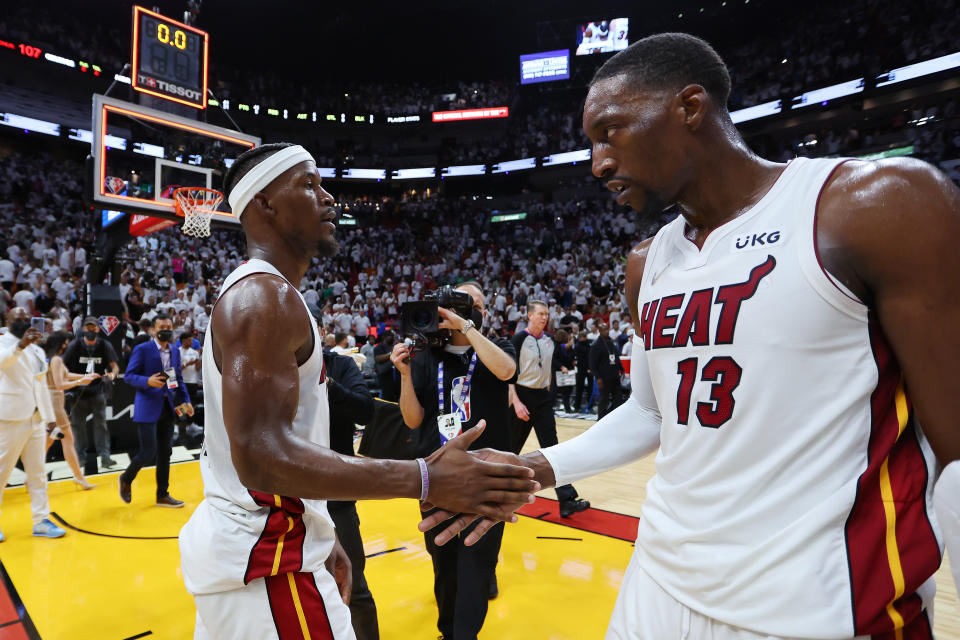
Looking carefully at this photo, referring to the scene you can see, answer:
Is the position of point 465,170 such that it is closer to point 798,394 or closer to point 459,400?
point 459,400

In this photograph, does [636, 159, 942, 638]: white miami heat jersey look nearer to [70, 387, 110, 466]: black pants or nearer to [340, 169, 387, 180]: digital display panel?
[70, 387, 110, 466]: black pants

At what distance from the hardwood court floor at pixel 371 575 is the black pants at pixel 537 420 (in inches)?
29.4

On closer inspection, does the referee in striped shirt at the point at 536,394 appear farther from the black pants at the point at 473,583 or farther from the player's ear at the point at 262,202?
the player's ear at the point at 262,202

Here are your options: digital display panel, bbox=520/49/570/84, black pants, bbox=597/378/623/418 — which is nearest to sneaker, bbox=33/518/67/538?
black pants, bbox=597/378/623/418

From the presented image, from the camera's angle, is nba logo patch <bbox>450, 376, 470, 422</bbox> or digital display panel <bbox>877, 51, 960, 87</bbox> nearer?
nba logo patch <bbox>450, 376, 470, 422</bbox>

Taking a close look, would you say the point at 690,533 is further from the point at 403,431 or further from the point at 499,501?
the point at 403,431

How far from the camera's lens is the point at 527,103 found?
86.8ft

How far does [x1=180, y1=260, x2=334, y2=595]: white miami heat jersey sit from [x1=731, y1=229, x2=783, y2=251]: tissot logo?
125cm

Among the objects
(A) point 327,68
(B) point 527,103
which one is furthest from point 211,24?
(B) point 527,103

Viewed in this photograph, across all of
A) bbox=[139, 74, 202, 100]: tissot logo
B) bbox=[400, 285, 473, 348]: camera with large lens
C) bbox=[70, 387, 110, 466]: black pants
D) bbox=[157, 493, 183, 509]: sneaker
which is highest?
bbox=[139, 74, 202, 100]: tissot logo

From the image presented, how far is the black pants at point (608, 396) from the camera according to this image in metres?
9.14

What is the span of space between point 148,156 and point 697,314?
819 cm

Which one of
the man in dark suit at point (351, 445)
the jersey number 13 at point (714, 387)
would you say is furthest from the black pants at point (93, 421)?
the jersey number 13 at point (714, 387)

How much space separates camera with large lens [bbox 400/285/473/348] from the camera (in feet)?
10.4
